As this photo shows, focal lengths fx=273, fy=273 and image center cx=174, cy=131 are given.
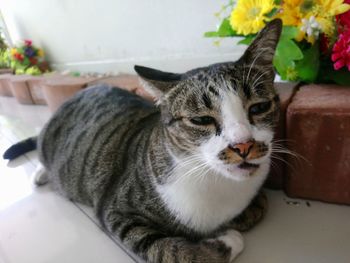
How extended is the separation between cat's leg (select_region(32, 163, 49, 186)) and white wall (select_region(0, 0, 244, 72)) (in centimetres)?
82

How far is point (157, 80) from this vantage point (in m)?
0.63

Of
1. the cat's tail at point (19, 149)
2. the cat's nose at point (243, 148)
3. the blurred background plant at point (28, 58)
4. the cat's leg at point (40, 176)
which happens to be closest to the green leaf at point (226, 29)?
the cat's nose at point (243, 148)

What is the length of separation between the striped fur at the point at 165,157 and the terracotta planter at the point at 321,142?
0.11 metres

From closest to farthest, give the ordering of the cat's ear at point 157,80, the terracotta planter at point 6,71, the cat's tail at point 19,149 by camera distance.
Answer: the cat's ear at point 157,80
the cat's tail at point 19,149
the terracotta planter at point 6,71

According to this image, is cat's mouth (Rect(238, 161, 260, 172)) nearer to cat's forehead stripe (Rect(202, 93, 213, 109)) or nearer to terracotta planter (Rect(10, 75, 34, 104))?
cat's forehead stripe (Rect(202, 93, 213, 109))

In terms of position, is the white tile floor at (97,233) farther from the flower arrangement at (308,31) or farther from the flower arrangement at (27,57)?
the flower arrangement at (27,57)

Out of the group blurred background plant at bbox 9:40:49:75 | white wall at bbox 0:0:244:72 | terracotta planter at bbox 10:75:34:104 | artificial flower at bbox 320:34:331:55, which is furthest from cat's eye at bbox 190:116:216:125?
blurred background plant at bbox 9:40:49:75

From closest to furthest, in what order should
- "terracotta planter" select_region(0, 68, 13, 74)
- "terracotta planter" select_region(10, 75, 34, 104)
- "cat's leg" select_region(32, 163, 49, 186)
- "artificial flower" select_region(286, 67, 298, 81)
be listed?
"artificial flower" select_region(286, 67, 298, 81) → "cat's leg" select_region(32, 163, 49, 186) → "terracotta planter" select_region(10, 75, 34, 104) → "terracotta planter" select_region(0, 68, 13, 74)

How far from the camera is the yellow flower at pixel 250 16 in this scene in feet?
2.55

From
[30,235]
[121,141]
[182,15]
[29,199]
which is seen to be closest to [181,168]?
[121,141]

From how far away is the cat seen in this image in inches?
22.0

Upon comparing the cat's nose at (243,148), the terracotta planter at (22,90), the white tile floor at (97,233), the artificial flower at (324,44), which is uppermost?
the artificial flower at (324,44)

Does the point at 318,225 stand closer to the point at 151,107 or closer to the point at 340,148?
the point at 340,148

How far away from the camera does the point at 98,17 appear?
1831 mm
